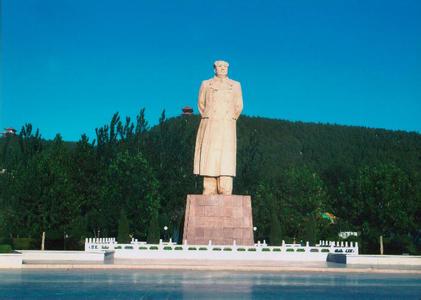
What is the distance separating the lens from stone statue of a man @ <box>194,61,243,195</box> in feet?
74.9

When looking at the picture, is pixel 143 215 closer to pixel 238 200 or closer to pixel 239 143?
pixel 238 200

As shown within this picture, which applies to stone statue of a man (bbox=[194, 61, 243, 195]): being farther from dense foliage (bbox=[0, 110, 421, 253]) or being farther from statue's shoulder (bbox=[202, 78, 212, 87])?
dense foliage (bbox=[0, 110, 421, 253])

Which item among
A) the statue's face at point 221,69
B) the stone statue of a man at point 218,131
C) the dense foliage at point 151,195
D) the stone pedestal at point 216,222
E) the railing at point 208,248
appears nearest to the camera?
the railing at point 208,248

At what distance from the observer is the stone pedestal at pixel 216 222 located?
22.0 meters

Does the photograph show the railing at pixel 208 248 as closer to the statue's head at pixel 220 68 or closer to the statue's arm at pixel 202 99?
the statue's arm at pixel 202 99

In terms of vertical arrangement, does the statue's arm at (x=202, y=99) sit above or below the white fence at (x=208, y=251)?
above

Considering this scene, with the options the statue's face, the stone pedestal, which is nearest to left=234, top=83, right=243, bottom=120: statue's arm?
the statue's face

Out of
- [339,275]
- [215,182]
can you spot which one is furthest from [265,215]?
[339,275]

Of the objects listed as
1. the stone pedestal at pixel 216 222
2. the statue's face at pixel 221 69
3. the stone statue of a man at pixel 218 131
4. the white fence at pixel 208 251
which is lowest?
the white fence at pixel 208 251

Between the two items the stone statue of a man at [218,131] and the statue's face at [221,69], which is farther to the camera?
the statue's face at [221,69]

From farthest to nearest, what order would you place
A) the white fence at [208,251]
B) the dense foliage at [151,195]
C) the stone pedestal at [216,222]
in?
the dense foliage at [151,195] → the stone pedestal at [216,222] → the white fence at [208,251]

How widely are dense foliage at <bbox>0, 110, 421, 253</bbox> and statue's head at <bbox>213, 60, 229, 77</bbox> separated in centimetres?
781

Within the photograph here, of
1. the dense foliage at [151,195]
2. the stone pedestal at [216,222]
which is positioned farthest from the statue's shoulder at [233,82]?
the dense foliage at [151,195]

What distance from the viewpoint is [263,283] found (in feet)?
40.5
